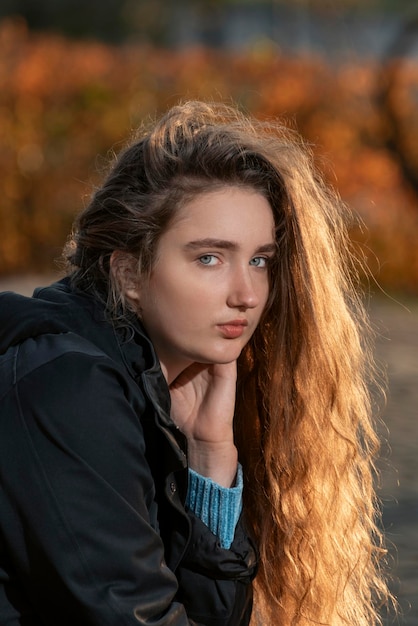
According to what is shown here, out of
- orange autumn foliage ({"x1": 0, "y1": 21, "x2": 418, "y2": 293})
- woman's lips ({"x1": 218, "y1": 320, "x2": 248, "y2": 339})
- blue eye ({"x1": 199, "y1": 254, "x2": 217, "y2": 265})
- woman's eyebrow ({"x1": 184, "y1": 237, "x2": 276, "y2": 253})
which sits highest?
orange autumn foliage ({"x1": 0, "y1": 21, "x2": 418, "y2": 293})

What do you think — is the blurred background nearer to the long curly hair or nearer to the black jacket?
the long curly hair

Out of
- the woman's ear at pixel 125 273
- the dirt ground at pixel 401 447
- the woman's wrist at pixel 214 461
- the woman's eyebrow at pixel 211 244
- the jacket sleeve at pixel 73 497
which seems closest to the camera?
the jacket sleeve at pixel 73 497

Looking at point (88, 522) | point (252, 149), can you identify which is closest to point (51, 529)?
point (88, 522)

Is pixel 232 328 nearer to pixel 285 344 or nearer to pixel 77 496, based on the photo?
pixel 285 344

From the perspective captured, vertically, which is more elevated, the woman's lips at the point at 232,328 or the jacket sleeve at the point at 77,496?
the woman's lips at the point at 232,328

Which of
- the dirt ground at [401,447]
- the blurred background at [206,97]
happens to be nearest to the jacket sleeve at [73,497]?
the dirt ground at [401,447]

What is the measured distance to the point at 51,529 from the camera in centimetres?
229

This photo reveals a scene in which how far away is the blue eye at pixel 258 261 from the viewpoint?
9.04 feet

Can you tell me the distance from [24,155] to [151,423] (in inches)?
332

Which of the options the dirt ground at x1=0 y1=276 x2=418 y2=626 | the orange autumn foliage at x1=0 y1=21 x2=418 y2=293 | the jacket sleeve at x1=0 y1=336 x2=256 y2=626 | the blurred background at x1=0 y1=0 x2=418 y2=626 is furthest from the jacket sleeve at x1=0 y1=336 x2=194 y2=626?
the orange autumn foliage at x1=0 y1=21 x2=418 y2=293

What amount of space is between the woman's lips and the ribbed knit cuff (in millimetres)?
370

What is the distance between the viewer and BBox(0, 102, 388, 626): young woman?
7.63ft

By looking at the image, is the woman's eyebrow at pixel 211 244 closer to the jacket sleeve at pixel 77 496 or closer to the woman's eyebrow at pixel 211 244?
the woman's eyebrow at pixel 211 244

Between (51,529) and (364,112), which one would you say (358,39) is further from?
(51,529)
